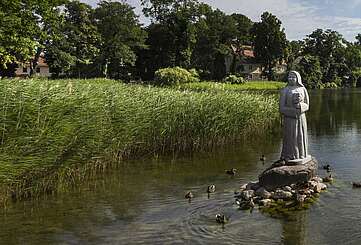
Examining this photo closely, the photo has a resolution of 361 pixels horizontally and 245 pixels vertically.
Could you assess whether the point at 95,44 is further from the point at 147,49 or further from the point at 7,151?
the point at 7,151

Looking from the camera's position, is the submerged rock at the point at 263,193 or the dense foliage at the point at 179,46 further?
the dense foliage at the point at 179,46

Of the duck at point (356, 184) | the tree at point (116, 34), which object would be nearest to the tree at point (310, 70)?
the tree at point (116, 34)

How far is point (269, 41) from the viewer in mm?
95062

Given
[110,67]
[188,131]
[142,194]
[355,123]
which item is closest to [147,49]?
[110,67]

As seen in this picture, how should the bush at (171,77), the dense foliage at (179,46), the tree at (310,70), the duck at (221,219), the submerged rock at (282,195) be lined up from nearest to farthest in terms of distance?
the duck at (221,219) < the submerged rock at (282,195) < the bush at (171,77) < the dense foliage at (179,46) < the tree at (310,70)

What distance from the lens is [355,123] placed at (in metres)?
35.0

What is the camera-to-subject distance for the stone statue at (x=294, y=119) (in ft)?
45.8

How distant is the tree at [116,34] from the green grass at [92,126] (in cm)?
5138

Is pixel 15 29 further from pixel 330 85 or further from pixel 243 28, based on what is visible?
pixel 330 85

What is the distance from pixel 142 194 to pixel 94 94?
4.16 meters

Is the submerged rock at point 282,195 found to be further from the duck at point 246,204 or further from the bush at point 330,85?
the bush at point 330,85

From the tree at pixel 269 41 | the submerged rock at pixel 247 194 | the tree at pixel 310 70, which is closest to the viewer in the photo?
the submerged rock at pixel 247 194

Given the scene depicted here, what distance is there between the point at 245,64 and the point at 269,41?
1180 cm

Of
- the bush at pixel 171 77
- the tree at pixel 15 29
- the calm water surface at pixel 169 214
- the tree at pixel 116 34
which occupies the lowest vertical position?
the calm water surface at pixel 169 214
